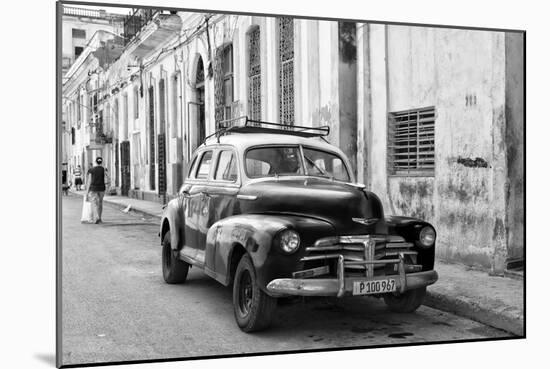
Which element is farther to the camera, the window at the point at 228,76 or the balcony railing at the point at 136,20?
the window at the point at 228,76

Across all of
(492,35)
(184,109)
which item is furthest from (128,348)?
(492,35)

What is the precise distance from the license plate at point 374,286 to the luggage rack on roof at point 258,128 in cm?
161

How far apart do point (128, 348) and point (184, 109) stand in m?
2.15

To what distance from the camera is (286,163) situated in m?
5.79

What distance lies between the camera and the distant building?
5.23 m

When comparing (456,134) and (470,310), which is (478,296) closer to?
(470,310)

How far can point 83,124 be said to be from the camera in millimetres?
5594

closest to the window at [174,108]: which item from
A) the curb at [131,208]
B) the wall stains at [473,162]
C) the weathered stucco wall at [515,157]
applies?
the curb at [131,208]

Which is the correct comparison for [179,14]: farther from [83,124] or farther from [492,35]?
[492,35]

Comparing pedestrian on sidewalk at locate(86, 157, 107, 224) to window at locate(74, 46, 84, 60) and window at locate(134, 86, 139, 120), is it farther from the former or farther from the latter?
window at locate(74, 46, 84, 60)

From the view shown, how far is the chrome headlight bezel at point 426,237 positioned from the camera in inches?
217

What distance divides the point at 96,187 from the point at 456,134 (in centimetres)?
323

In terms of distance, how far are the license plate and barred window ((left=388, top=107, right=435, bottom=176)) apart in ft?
5.93

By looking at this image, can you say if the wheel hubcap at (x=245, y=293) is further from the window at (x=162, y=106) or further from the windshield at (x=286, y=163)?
the window at (x=162, y=106)
